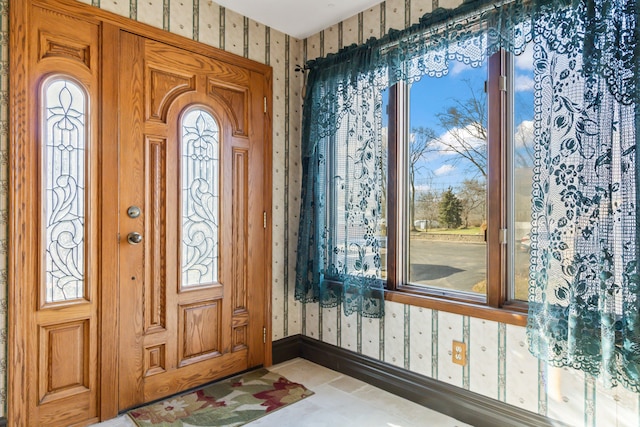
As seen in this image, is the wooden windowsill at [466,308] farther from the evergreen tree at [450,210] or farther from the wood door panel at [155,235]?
the wood door panel at [155,235]

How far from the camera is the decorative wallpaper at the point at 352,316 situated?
1957 mm

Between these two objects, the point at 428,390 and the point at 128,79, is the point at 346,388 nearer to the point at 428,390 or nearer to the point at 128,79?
the point at 428,390

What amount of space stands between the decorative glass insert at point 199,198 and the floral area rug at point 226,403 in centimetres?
70

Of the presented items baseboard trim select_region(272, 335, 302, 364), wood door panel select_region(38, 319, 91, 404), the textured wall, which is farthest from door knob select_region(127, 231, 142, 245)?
the textured wall

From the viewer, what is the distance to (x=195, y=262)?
2660mm

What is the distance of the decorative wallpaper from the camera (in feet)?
6.42

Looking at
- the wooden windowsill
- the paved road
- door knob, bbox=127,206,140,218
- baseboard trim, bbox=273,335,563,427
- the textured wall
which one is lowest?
baseboard trim, bbox=273,335,563,427

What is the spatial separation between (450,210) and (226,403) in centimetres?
180

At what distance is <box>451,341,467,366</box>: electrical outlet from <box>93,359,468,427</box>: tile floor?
33 cm

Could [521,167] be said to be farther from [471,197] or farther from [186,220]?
[186,220]

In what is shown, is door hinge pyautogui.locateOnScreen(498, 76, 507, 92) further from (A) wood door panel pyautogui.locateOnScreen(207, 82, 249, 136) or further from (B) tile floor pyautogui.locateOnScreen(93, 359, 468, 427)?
(B) tile floor pyautogui.locateOnScreen(93, 359, 468, 427)

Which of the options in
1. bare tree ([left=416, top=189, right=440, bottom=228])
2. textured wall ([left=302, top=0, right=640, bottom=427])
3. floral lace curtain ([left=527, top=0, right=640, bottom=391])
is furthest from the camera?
bare tree ([left=416, top=189, right=440, bottom=228])

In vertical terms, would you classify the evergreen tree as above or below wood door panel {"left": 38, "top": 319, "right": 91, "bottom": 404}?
above

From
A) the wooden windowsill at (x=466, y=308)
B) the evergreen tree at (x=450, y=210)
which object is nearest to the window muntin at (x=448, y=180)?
the evergreen tree at (x=450, y=210)
